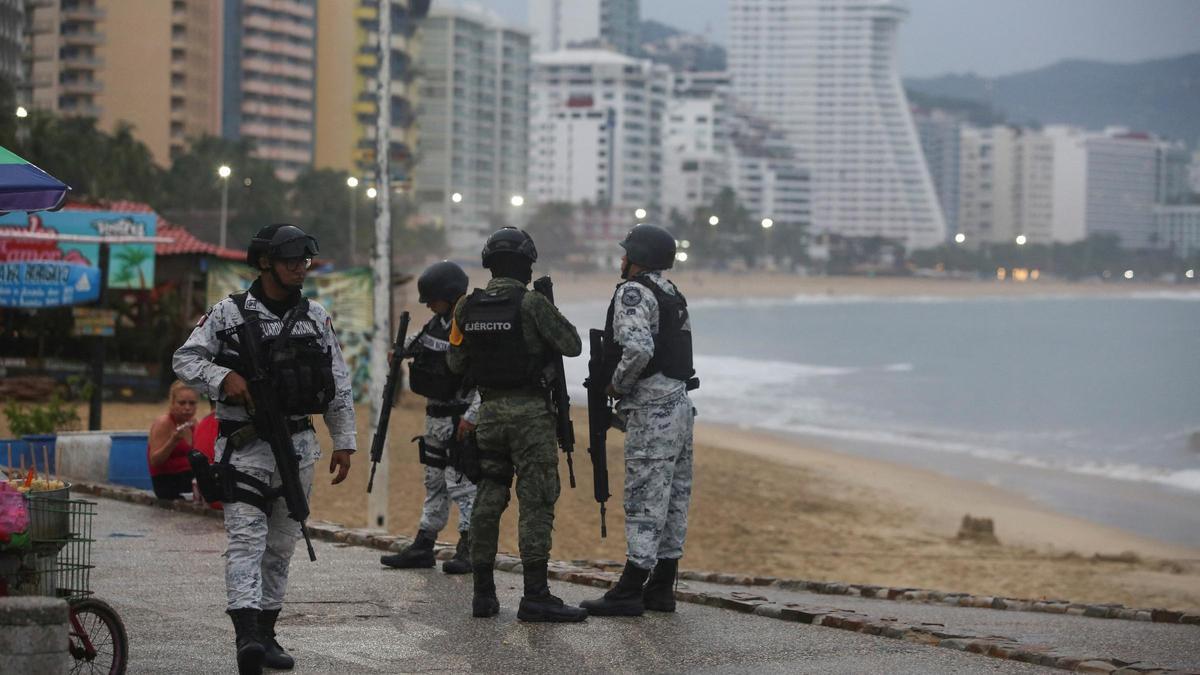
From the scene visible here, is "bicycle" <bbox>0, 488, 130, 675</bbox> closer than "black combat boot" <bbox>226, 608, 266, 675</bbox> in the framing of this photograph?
Yes

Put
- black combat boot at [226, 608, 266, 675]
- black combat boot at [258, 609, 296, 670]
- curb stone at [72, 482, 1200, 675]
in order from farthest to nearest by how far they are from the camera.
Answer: curb stone at [72, 482, 1200, 675]
black combat boot at [258, 609, 296, 670]
black combat boot at [226, 608, 266, 675]

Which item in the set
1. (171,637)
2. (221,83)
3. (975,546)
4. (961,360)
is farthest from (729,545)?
(221,83)

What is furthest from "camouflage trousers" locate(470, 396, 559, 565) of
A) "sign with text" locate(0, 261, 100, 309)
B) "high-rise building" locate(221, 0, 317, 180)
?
"high-rise building" locate(221, 0, 317, 180)

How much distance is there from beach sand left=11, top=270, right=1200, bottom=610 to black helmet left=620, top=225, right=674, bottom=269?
8.10 metres

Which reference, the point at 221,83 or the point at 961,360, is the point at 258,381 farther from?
the point at 221,83

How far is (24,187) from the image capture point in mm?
7371

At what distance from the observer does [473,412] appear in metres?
8.96

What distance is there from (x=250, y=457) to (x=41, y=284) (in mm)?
16367

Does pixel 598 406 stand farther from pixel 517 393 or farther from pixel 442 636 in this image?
pixel 442 636

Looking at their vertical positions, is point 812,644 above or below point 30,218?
below

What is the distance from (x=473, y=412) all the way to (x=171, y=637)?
75.2 inches

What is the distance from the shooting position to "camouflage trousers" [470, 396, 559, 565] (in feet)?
27.5

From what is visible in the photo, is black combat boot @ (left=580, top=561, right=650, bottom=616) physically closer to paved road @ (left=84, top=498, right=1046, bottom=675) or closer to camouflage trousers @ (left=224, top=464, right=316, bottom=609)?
paved road @ (left=84, top=498, right=1046, bottom=675)

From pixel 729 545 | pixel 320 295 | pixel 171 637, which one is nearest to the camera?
pixel 171 637
